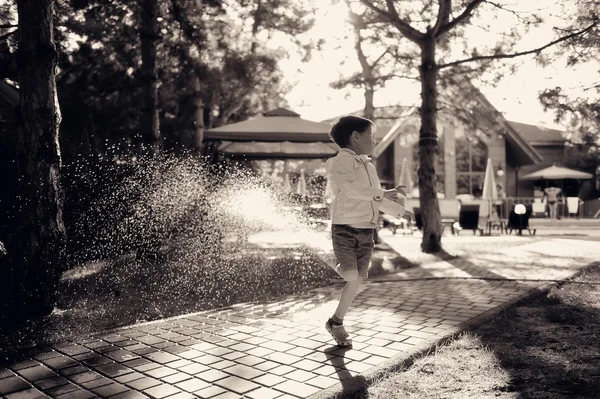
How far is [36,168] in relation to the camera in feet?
15.9

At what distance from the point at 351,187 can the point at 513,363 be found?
1.57 metres

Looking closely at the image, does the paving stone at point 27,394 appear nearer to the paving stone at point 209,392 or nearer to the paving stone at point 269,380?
the paving stone at point 209,392

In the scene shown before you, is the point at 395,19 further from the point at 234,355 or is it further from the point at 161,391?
the point at 161,391

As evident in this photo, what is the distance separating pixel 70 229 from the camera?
745 centimetres

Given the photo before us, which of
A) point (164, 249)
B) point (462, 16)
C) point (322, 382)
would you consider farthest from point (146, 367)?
point (462, 16)

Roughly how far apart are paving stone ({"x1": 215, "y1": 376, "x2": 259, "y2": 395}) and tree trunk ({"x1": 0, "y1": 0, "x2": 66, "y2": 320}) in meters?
2.71

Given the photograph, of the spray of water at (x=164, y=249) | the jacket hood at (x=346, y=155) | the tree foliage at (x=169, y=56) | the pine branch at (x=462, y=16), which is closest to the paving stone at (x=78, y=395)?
the spray of water at (x=164, y=249)

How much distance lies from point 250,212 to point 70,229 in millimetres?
7589

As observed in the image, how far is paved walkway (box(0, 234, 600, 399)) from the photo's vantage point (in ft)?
9.53

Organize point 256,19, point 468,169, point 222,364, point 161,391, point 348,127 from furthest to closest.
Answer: point 468,169 < point 256,19 < point 348,127 < point 222,364 < point 161,391

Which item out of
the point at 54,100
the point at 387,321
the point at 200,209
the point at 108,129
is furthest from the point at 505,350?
the point at 108,129

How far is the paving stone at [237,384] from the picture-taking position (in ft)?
9.29

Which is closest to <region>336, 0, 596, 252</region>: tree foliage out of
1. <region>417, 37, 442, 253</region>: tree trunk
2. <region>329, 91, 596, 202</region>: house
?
<region>417, 37, 442, 253</region>: tree trunk

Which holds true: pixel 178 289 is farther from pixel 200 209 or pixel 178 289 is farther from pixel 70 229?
pixel 200 209
